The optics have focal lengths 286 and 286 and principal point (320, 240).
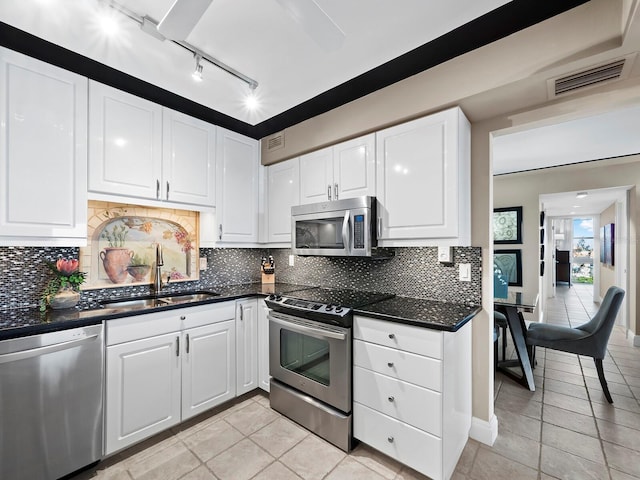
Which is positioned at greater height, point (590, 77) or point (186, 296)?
point (590, 77)

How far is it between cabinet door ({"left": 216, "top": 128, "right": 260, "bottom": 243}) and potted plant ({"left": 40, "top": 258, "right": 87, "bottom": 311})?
109 cm

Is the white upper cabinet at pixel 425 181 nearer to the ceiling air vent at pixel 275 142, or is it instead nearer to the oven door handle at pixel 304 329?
the oven door handle at pixel 304 329

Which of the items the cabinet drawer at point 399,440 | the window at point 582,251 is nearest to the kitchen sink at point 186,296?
the cabinet drawer at point 399,440

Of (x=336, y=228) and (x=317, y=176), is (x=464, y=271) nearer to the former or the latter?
(x=336, y=228)

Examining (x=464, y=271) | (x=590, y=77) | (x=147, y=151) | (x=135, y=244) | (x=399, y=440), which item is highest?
(x=590, y=77)

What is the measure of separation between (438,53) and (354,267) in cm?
174

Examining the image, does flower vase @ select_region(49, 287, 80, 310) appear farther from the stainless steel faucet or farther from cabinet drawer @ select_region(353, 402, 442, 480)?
cabinet drawer @ select_region(353, 402, 442, 480)

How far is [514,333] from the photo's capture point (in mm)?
2785

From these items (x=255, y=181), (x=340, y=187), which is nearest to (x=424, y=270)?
(x=340, y=187)


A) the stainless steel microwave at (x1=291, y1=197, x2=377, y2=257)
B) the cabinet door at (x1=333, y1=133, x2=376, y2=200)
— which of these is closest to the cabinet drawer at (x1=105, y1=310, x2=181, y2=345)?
the stainless steel microwave at (x1=291, y1=197, x2=377, y2=257)

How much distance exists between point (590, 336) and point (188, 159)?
153 inches

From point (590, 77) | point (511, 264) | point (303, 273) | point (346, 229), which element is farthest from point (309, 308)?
point (511, 264)

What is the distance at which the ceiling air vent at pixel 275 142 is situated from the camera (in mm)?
2840

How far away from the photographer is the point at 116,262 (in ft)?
7.55
